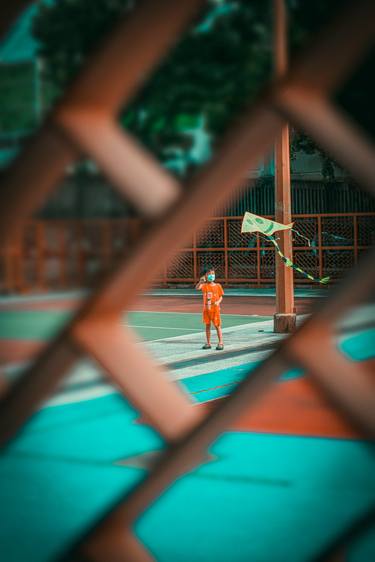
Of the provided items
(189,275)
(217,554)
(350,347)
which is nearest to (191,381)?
(350,347)

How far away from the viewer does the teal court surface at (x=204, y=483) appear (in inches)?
178

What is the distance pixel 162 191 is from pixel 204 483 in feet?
16.1

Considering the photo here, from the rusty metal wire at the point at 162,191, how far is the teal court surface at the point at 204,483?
1.90m

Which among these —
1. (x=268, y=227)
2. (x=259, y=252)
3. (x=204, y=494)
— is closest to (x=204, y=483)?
(x=204, y=494)

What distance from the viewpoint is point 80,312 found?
974 mm

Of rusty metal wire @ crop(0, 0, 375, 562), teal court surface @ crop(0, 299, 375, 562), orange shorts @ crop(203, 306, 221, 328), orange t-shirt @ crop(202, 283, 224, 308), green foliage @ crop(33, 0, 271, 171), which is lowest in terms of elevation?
teal court surface @ crop(0, 299, 375, 562)

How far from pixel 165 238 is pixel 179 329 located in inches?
579

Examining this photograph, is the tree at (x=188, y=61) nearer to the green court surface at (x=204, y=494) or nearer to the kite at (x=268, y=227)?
the green court surface at (x=204, y=494)

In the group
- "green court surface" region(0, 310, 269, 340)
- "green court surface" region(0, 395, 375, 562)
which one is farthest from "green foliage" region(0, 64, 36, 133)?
"green court surface" region(0, 310, 269, 340)

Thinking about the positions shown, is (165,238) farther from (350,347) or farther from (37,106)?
(350,347)

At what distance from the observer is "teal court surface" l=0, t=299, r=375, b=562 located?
4.53 meters

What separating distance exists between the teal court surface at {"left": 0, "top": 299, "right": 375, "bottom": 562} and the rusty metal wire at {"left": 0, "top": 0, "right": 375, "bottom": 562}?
75.0 inches

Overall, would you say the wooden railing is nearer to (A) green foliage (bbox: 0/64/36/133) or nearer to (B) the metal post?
(B) the metal post

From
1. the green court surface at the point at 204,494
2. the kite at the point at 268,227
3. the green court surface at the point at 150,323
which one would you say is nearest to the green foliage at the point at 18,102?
the green court surface at the point at 204,494
